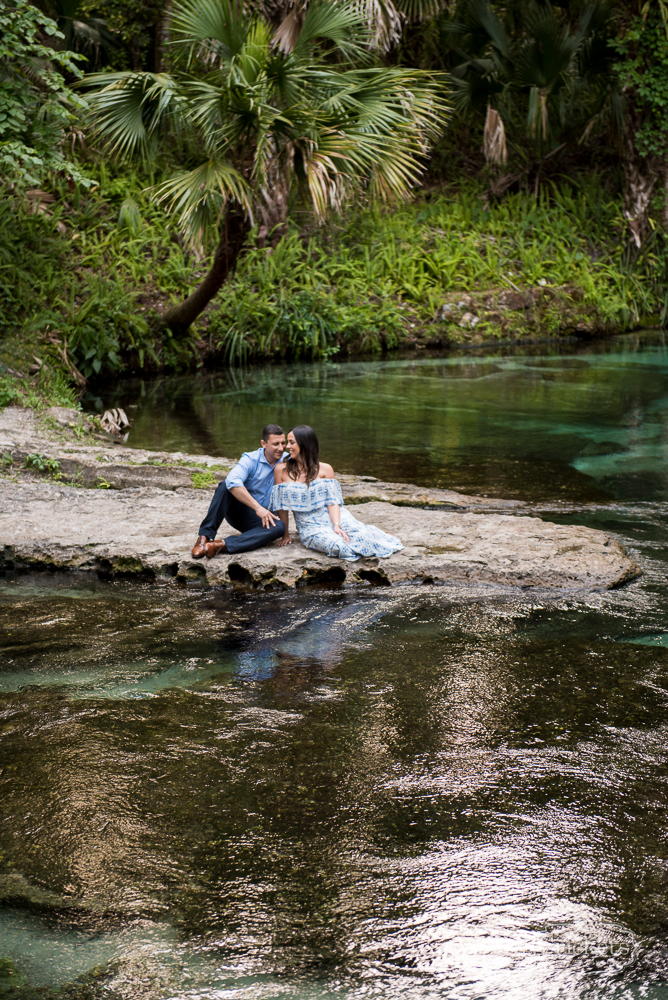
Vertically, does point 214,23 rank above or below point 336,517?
above

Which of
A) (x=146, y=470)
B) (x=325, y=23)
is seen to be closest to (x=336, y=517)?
(x=146, y=470)

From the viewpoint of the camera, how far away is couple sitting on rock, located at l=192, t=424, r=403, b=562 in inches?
219

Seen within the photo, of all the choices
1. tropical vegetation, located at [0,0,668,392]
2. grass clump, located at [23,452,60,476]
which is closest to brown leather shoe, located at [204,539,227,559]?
grass clump, located at [23,452,60,476]

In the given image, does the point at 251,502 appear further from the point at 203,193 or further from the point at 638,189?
the point at 638,189

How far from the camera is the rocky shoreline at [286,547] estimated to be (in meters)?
5.44

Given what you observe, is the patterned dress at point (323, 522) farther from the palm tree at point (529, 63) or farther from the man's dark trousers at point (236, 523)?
the palm tree at point (529, 63)

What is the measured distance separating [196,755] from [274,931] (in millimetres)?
1030

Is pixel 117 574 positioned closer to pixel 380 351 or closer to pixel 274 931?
pixel 274 931

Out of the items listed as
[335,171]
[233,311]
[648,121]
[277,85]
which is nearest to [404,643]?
[335,171]

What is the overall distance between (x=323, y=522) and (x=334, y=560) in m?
0.26

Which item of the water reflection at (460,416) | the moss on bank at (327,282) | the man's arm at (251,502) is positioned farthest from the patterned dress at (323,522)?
the moss on bank at (327,282)

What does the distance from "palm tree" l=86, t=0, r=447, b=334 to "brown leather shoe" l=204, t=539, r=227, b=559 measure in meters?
4.96

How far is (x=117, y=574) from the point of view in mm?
5641

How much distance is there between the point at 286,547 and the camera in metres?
5.75
